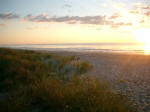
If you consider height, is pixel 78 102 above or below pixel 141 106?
above

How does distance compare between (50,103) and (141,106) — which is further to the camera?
(141,106)

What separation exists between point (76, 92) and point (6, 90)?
2.94 m

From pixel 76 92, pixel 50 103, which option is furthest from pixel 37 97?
pixel 76 92

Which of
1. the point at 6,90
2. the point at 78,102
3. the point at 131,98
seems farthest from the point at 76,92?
the point at 6,90

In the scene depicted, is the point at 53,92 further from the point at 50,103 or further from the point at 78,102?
the point at 78,102

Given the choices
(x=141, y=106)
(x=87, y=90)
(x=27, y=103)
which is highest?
(x=87, y=90)

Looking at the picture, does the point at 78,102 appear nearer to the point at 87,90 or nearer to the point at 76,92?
the point at 76,92

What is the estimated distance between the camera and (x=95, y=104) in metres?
3.11

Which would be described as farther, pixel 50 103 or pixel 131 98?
pixel 131 98

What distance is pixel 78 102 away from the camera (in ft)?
10.5

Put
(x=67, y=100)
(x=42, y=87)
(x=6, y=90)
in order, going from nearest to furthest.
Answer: (x=67, y=100), (x=42, y=87), (x=6, y=90)

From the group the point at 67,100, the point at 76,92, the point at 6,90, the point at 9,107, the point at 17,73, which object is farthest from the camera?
the point at 17,73

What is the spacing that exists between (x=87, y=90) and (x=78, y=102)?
0.61 m

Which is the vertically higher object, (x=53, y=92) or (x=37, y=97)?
(x=53, y=92)
